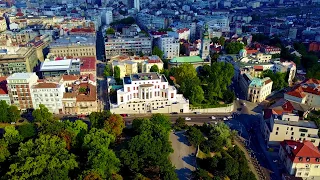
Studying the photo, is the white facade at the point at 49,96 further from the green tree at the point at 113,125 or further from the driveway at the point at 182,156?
the driveway at the point at 182,156

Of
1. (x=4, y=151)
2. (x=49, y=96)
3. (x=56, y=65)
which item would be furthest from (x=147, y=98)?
(x=4, y=151)

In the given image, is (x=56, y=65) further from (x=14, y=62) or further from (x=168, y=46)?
(x=168, y=46)

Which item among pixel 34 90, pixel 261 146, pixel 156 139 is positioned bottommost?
→ pixel 261 146

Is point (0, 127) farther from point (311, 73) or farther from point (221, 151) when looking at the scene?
point (311, 73)

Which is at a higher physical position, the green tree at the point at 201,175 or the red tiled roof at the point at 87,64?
the red tiled roof at the point at 87,64

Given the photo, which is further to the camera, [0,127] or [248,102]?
[248,102]

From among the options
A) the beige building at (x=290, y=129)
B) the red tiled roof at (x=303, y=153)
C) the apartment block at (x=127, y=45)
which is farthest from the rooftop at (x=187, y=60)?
the red tiled roof at (x=303, y=153)

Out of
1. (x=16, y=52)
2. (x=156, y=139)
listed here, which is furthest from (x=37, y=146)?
(x=16, y=52)

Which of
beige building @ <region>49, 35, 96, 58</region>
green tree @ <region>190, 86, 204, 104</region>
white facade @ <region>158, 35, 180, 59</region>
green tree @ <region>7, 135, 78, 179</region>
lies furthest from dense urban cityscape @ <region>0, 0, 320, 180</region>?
white facade @ <region>158, 35, 180, 59</region>
